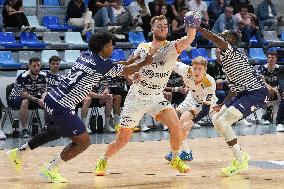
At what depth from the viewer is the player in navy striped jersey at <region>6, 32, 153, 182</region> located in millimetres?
8227

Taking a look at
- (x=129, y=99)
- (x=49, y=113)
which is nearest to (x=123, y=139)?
(x=129, y=99)

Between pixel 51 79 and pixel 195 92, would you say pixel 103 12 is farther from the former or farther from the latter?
pixel 195 92

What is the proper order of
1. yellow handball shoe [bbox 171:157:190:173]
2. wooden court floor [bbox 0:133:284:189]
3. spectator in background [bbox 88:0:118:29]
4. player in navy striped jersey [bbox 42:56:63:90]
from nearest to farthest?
wooden court floor [bbox 0:133:284:189]
yellow handball shoe [bbox 171:157:190:173]
player in navy striped jersey [bbox 42:56:63:90]
spectator in background [bbox 88:0:118:29]

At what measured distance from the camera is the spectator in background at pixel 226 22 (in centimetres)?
1972

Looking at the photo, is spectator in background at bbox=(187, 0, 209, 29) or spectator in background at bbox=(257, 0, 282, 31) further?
spectator in background at bbox=(257, 0, 282, 31)

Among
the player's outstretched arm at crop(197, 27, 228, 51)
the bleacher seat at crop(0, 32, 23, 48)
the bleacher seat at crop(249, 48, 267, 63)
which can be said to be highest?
the player's outstretched arm at crop(197, 27, 228, 51)

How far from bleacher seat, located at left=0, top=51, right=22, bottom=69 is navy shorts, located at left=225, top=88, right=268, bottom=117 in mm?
7540

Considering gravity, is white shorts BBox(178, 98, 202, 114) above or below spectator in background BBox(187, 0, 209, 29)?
below

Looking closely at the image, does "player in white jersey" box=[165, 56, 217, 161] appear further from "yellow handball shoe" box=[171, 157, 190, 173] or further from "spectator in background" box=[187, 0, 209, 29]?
"spectator in background" box=[187, 0, 209, 29]

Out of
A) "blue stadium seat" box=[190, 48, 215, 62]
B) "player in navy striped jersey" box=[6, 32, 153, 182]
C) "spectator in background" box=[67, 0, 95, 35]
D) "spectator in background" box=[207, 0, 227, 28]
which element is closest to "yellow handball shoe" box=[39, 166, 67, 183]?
"player in navy striped jersey" box=[6, 32, 153, 182]

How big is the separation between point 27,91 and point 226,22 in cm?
721

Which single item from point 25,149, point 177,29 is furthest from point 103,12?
point 25,149

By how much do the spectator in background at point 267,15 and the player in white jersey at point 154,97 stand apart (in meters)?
12.9

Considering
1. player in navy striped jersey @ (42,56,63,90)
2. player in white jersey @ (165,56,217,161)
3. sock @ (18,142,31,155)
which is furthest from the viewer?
player in navy striped jersey @ (42,56,63,90)
